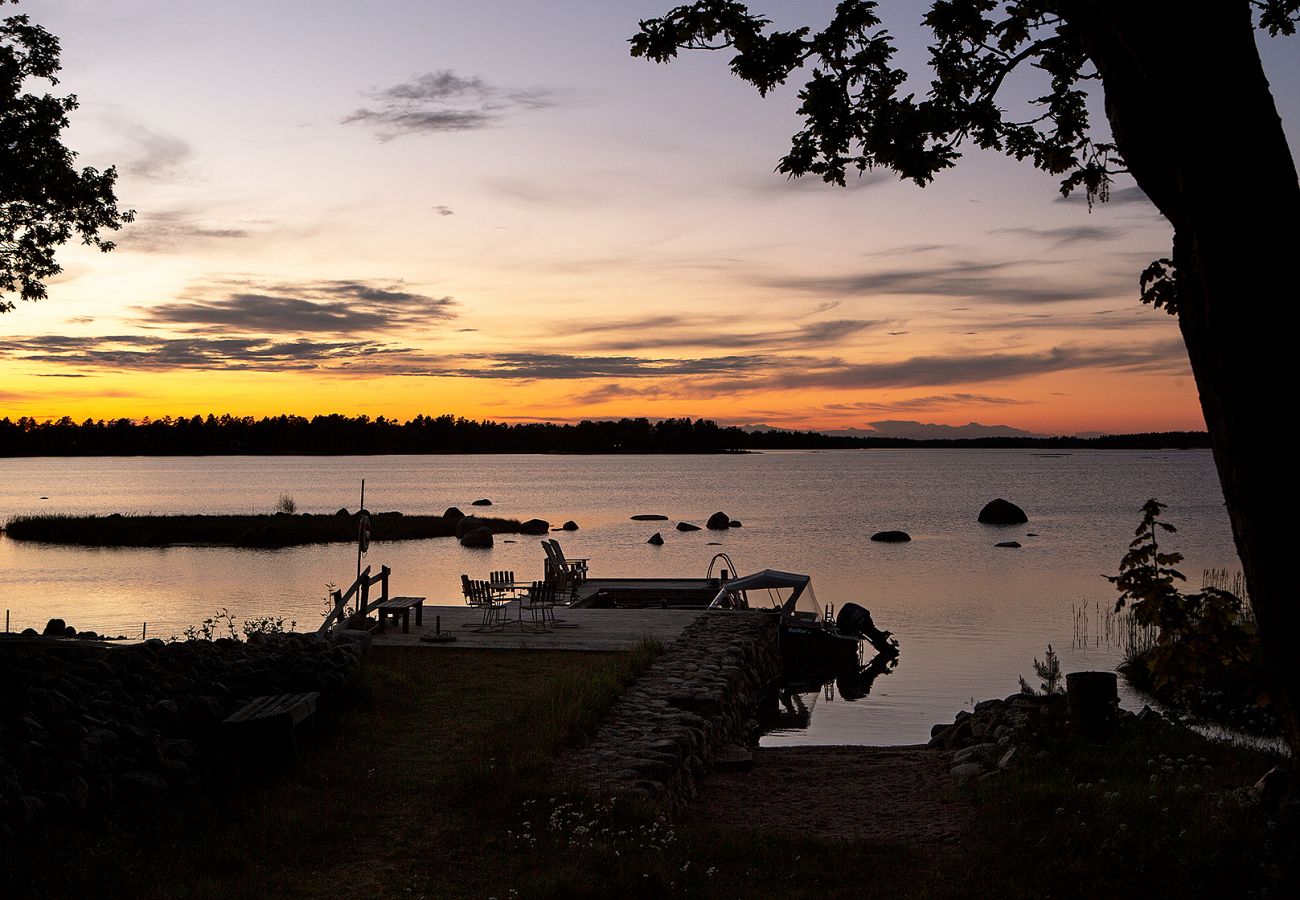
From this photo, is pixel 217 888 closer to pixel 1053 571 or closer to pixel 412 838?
pixel 412 838

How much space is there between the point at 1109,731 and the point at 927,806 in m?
2.22

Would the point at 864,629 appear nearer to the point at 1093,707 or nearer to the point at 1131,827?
the point at 1093,707

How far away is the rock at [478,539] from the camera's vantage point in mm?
58781

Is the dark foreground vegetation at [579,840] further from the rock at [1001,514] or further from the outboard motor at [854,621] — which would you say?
the rock at [1001,514]

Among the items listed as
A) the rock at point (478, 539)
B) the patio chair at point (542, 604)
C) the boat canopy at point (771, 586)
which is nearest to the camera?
the patio chair at point (542, 604)

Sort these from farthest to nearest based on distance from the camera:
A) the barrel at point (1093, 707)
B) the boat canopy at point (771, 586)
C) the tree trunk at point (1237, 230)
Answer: the boat canopy at point (771, 586), the barrel at point (1093, 707), the tree trunk at point (1237, 230)

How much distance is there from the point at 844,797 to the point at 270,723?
632 centimetres

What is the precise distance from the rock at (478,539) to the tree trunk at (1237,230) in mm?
55341

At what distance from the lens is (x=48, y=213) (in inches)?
558

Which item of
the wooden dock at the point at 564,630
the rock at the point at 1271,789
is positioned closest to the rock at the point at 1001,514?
the wooden dock at the point at 564,630

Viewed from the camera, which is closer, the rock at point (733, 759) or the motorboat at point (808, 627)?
the rock at point (733, 759)

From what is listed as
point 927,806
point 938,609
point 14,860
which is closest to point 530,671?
point 927,806

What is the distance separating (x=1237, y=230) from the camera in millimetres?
4641

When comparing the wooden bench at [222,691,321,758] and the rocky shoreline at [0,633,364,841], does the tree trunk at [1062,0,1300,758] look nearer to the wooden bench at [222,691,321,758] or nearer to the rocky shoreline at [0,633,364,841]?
the rocky shoreline at [0,633,364,841]
